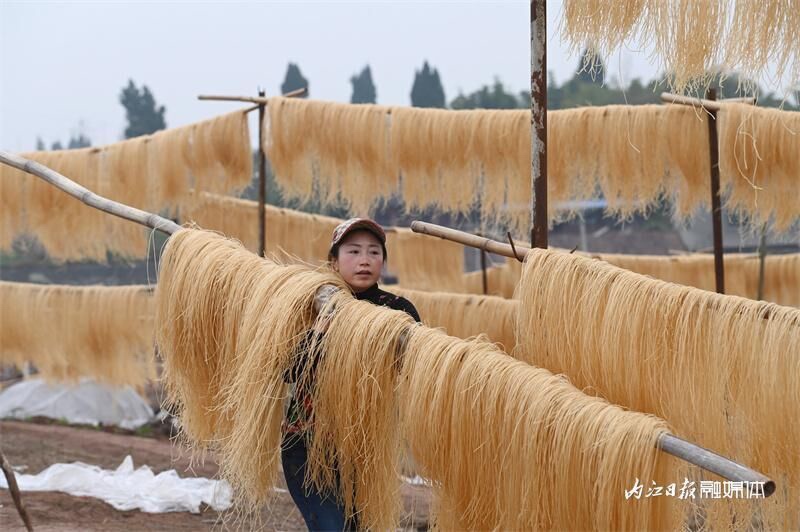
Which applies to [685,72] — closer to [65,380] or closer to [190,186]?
[190,186]

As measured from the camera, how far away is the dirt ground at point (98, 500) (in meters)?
5.83

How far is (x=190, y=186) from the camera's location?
24.6ft

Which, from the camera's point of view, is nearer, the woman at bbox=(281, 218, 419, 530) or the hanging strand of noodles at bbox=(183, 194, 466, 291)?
the woman at bbox=(281, 218, 419, 530)

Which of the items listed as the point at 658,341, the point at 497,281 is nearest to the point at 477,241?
the point at 658,341

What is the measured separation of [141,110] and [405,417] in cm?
2899

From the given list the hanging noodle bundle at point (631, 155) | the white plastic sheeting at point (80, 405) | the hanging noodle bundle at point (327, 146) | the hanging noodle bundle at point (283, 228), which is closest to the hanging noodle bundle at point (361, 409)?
the hanging noodle bundle at point (631, 155)

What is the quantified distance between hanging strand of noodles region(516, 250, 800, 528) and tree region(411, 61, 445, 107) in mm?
29468

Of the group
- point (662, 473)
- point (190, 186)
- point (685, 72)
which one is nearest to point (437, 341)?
point (662, 473)

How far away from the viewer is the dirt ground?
583 centimetres

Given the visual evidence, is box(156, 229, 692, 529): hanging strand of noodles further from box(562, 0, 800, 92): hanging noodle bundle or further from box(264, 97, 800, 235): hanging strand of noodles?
box(264, 97, 800, 235): hanging strand of noodles

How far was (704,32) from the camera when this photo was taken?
2.80 meters

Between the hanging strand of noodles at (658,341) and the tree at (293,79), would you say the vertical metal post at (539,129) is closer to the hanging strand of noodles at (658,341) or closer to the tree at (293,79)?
the hanging strand of noodles at (658,341)

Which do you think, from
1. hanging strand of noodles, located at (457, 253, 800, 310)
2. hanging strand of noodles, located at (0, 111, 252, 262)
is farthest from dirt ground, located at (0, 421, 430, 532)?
hanging strand of noodles, located at (457, 253, 800, 310)

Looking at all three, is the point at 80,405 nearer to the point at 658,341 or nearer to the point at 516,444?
the point at 658,341
